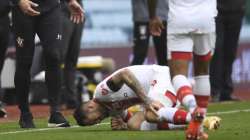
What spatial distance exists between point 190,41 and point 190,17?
0.21 metres

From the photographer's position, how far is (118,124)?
32.7ft

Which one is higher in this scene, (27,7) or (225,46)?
(27,7)

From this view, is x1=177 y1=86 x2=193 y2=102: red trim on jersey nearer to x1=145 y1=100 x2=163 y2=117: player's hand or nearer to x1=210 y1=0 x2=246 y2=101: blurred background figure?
x1=145 y1=100 x2=163 y2=117: player's hand

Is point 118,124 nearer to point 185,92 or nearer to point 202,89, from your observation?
point 202,89

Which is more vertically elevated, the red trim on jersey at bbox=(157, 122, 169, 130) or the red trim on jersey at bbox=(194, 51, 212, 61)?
the red trim on jersey at bbox=(194, 51, 212, 61)

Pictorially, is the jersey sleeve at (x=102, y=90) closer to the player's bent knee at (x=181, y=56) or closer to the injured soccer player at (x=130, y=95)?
the injured soccer player at (x=130, y=95)

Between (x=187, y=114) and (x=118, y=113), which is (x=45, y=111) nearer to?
(x=118, y=113)

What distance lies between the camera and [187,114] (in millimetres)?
8711

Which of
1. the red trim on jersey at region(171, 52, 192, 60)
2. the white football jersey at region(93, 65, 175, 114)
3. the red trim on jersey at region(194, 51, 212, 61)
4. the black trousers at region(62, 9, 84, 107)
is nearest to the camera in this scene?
the red trim on jersey at region(171, 52, 192, 60)

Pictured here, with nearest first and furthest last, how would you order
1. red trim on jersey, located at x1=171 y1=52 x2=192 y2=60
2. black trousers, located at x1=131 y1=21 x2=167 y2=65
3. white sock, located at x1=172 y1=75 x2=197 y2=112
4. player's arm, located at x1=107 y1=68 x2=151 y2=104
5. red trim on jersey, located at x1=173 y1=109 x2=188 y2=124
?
1. white sock, located at x1=172 y1=75 x2=197 y2=112
2. red trim on jersey, located at x1=171 y1=52 x2=192 y2=60
3. red trim on jersey, located at x1=173 y1=109 x2=188 y2=124
4. player's arm, located at x1=107 y1=68 x2=151 y2=104
5. black trousers, located at x1=131 y1=21 x2=167 y2=65

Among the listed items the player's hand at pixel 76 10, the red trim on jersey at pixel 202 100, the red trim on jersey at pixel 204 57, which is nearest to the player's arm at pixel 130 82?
the red trim on jersey at pixel 202 100

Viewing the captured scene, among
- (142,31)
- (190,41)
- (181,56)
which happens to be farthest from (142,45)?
(181,56)

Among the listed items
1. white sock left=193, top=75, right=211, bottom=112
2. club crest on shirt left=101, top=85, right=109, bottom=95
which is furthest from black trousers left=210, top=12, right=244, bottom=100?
white sock left=193, top=75, right=211, bottom=112

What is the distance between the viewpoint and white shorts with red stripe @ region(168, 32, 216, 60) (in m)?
8.62
